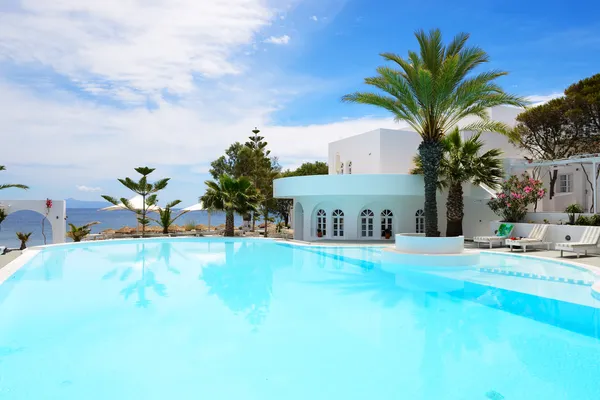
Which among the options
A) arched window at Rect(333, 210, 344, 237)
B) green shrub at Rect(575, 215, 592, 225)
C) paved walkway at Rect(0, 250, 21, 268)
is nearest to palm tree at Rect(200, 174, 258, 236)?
arched window at Rect(333, 210, 344, 237)

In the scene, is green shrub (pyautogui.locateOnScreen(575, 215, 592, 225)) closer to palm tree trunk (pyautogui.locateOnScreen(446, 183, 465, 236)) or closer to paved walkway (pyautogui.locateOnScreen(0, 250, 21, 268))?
palm tree trunk (pyautogui.locateOnScreen(446, 183, 465, 236))

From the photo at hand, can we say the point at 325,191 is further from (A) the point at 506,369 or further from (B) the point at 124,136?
(A) the point at 506,369

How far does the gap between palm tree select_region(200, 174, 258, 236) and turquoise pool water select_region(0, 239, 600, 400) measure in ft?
35.0

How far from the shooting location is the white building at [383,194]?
20981mm

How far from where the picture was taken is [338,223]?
76.5 ft

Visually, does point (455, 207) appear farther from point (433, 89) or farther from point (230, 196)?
point (230, 196)

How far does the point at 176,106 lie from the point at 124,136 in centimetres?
389

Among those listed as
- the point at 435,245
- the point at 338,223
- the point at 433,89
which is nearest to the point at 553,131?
the point at 433,89

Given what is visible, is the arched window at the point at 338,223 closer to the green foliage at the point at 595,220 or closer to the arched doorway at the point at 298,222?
the arched doorway at the point at 298,222

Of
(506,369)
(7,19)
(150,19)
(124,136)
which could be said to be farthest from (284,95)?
(506,369)

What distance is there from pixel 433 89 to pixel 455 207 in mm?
7013

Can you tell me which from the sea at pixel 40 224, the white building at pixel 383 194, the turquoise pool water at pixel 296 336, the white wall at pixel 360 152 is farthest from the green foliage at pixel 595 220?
the sea at pixel 40 224

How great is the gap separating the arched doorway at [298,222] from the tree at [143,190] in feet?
27.0

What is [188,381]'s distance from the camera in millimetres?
5500
